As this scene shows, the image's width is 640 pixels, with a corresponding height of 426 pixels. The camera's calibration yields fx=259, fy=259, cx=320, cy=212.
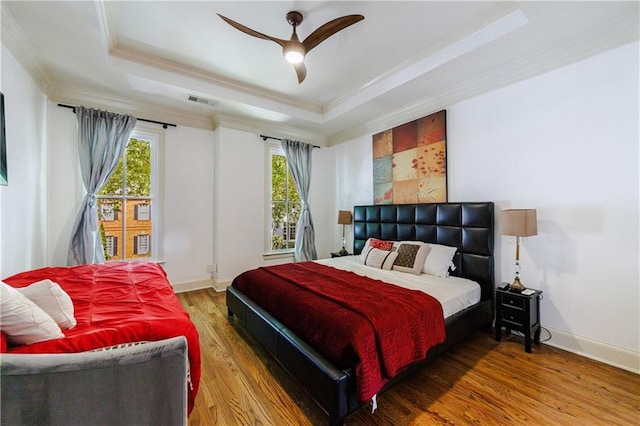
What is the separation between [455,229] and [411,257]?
2.08 feet

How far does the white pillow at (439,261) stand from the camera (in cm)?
291

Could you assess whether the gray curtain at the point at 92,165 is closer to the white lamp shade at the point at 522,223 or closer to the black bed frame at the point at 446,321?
the black bed frame at the point at 446,321

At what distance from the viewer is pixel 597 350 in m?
2.25

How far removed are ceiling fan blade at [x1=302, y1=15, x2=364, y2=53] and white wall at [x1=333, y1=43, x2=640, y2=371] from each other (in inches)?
76.9

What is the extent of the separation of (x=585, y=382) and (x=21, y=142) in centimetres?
533

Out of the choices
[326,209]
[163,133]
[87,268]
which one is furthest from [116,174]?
[326,209]

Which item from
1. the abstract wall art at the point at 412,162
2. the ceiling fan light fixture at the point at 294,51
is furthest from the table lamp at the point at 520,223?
the ceiling fan light fixture at the point at 294,51

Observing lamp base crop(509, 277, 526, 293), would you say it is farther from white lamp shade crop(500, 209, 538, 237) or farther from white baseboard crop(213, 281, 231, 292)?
white baseboard crop(213, 281, 231, 292)

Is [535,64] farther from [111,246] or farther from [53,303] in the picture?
[111,246]

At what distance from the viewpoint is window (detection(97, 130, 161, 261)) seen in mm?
3596

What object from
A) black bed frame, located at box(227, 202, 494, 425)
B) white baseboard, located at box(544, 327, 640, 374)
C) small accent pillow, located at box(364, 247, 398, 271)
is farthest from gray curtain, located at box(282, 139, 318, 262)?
white baseboard, located at box(544, 327, 640, 374)

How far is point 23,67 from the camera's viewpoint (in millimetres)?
2492

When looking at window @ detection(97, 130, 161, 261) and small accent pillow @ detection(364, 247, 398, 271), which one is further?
window @ detection(97, 130, 161, 261)

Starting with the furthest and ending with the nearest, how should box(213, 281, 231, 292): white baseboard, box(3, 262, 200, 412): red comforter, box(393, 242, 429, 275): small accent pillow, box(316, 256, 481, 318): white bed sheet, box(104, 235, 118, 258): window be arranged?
box(213, 281, 231, 292): white baseboard → box(104, 235, 118, 258): window → box(393, 242, 429, 275): small accent pillow → box(316, 256, 481, 318): white bed sheet → box(3, 262, 200, 412): red comforter
